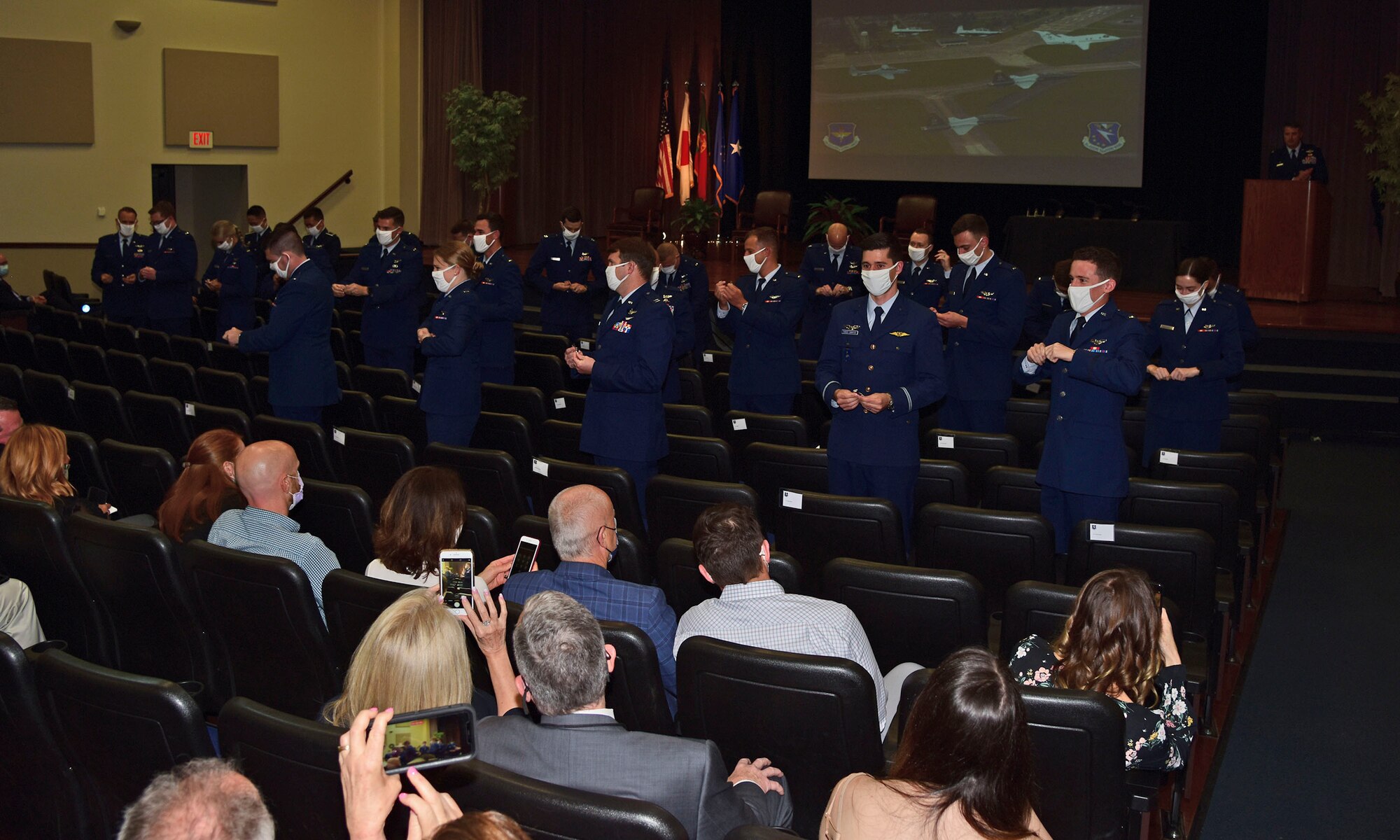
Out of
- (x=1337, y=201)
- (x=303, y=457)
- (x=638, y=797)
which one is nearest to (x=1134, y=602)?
(x=638, y=797)

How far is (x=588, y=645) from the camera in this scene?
2.34 metres

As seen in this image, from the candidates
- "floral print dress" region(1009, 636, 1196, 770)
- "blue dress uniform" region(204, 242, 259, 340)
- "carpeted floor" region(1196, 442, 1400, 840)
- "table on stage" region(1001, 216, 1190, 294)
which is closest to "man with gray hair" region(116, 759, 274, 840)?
"floral print dress" region(1009, 636, 1196, 770)

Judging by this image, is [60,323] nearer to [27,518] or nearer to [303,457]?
[303,457]

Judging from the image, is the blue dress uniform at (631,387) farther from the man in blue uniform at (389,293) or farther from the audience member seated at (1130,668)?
the man in blue uniform at (389,293)

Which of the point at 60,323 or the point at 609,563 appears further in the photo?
the point at 60,323

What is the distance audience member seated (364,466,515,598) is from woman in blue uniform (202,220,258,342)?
7126 mm

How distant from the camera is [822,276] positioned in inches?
354

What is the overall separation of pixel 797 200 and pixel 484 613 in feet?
50.6

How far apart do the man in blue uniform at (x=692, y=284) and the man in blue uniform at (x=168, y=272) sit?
14.5 feet

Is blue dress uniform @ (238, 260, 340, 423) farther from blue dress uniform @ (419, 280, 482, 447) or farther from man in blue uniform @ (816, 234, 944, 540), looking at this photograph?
man in blue uniform @ (816, 234, 944, 540)

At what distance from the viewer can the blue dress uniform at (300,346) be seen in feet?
20.7

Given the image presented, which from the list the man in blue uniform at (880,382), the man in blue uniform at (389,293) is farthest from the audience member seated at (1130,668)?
the man in blue uniform at (389,293)

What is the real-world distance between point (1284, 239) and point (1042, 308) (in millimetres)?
4186

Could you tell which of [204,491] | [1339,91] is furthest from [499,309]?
[1339,91]
